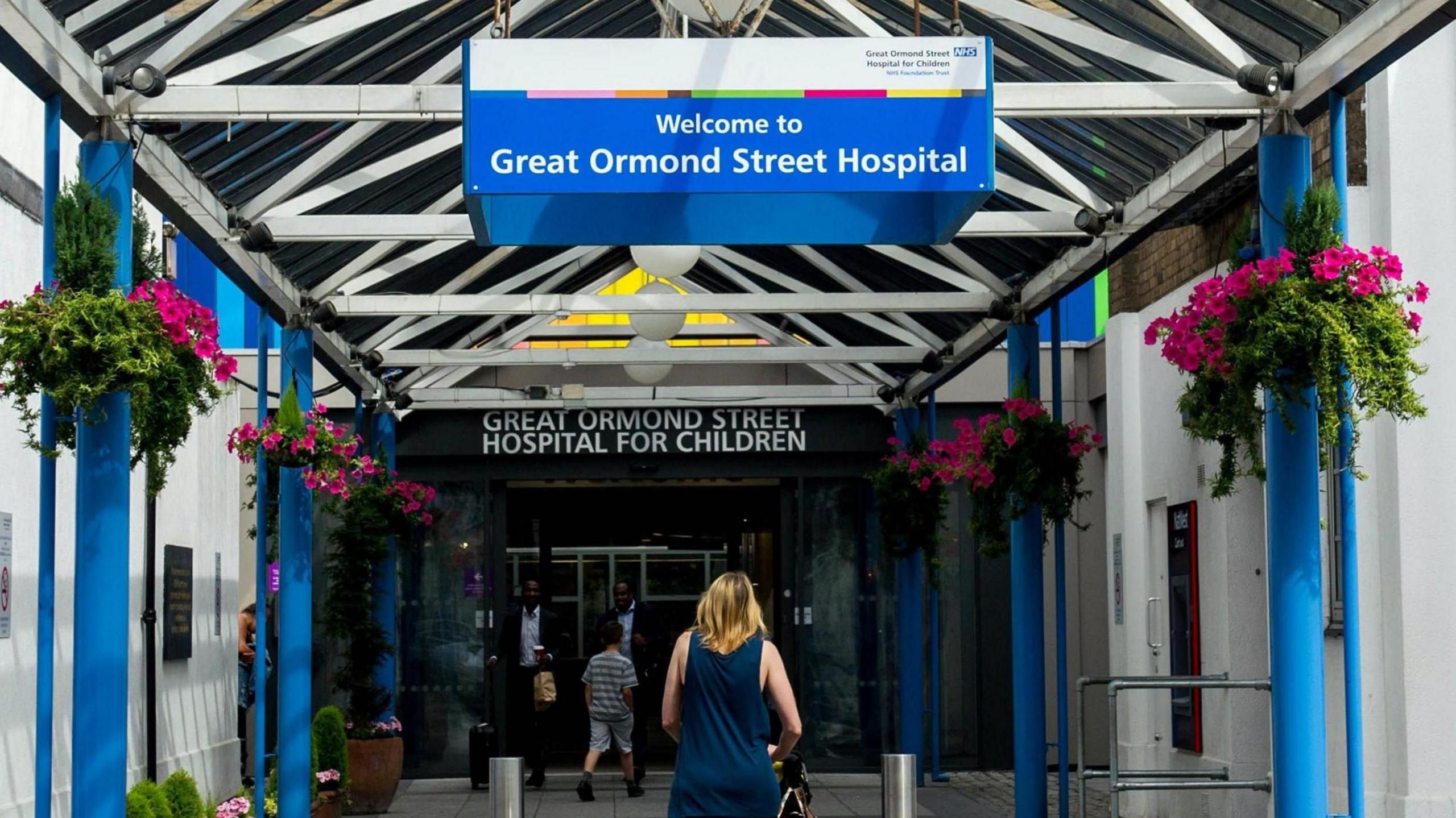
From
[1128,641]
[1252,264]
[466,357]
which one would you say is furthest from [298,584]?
[1252,264]

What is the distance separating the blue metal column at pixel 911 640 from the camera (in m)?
14.9

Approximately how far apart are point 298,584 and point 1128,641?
560 centimetres

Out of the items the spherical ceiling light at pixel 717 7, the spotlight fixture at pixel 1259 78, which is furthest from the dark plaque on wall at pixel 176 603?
the spotlight fixture at pixel 1259 78

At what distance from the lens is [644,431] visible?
16688mm

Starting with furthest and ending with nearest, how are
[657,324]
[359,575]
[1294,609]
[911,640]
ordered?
[911,640] < [359,575] < [657,324] < [1294,609]

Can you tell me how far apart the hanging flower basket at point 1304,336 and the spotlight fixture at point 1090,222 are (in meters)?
2.53

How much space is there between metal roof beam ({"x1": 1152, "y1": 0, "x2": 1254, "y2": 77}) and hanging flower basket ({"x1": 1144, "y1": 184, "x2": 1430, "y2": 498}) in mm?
662

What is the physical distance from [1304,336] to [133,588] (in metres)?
7.96

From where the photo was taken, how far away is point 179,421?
662 centimetres

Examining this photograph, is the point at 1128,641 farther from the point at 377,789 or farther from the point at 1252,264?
the point at 1252,264

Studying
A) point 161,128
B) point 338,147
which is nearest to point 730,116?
point 161,128

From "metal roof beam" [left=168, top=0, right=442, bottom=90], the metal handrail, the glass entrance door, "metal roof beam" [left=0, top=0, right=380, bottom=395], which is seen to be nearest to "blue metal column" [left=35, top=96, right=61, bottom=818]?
"metal roof beam" [left=0, top=0, right=380, bottom=395]

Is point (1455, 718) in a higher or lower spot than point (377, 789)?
higher

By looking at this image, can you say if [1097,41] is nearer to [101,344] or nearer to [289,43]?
[289,43]
